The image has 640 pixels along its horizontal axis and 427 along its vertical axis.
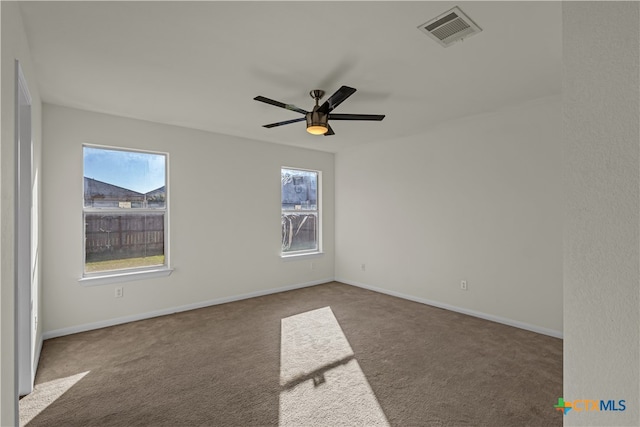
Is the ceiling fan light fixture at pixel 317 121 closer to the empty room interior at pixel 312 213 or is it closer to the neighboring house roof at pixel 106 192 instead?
the empty room interior at pixel 312 213

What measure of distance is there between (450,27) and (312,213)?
415 cm

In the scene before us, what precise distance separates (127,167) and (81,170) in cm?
50

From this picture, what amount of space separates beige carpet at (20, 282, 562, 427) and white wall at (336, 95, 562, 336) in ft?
1.46

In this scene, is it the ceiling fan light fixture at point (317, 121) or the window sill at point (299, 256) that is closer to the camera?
the ceiling fan light fixture at point (317, 121)

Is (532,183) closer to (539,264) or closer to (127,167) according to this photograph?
(539,264)

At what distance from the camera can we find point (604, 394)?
31.6 inches

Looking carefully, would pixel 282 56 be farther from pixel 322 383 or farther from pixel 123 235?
pixel 123 235

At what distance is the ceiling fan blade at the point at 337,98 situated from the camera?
2.42 m

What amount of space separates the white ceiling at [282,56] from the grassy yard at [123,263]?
1.75 meters

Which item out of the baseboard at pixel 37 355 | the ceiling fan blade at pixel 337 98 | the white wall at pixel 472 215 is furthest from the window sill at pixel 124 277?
the white wall at pixel 472 215

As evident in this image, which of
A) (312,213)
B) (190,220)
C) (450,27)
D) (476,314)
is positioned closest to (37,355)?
(190,220)

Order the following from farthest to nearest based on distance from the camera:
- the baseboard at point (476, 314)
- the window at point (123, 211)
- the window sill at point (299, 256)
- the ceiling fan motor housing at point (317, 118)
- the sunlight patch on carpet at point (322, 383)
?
the window sill at point (299, 256) < the window at point (123, 211) < the baseboard at point (476, 314) < the ceiling fan motor housing at point (317, 118) < the sunlight patch on carpet at point (322, 383)

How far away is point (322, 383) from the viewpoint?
98.0 inches

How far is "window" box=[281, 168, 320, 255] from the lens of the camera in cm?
552
